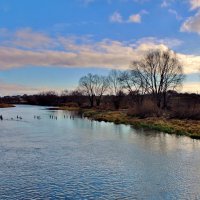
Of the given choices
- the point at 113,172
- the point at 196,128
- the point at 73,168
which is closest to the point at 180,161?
the point at 113,172

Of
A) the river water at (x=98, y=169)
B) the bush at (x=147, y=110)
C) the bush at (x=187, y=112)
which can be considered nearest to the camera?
the river water at (x=98, y=169)

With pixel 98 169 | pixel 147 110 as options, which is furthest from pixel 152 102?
pixel 98 169

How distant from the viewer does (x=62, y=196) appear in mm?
11109

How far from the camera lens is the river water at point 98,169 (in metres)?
11.6

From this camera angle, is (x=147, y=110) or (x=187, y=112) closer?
(x=187, y=112)

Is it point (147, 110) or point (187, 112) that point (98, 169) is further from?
point (147, 110)

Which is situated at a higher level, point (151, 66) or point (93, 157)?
point (151, 66)

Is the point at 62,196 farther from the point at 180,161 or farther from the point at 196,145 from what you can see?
the point at 196,145

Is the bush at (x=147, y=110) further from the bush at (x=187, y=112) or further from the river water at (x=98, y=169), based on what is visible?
the river water at (x=98, y=169)

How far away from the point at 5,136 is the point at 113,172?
14.5 m

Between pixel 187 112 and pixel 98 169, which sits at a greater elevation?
pixel 187 112

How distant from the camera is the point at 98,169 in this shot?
1504 centimetres

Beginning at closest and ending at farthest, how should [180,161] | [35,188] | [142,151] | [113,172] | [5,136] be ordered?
[35,188], [113,172], [180,161], [142,151], [5,136]

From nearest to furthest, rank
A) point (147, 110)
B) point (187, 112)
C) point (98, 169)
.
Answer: point (98, 169), point (187, 112), point (147, 110)
